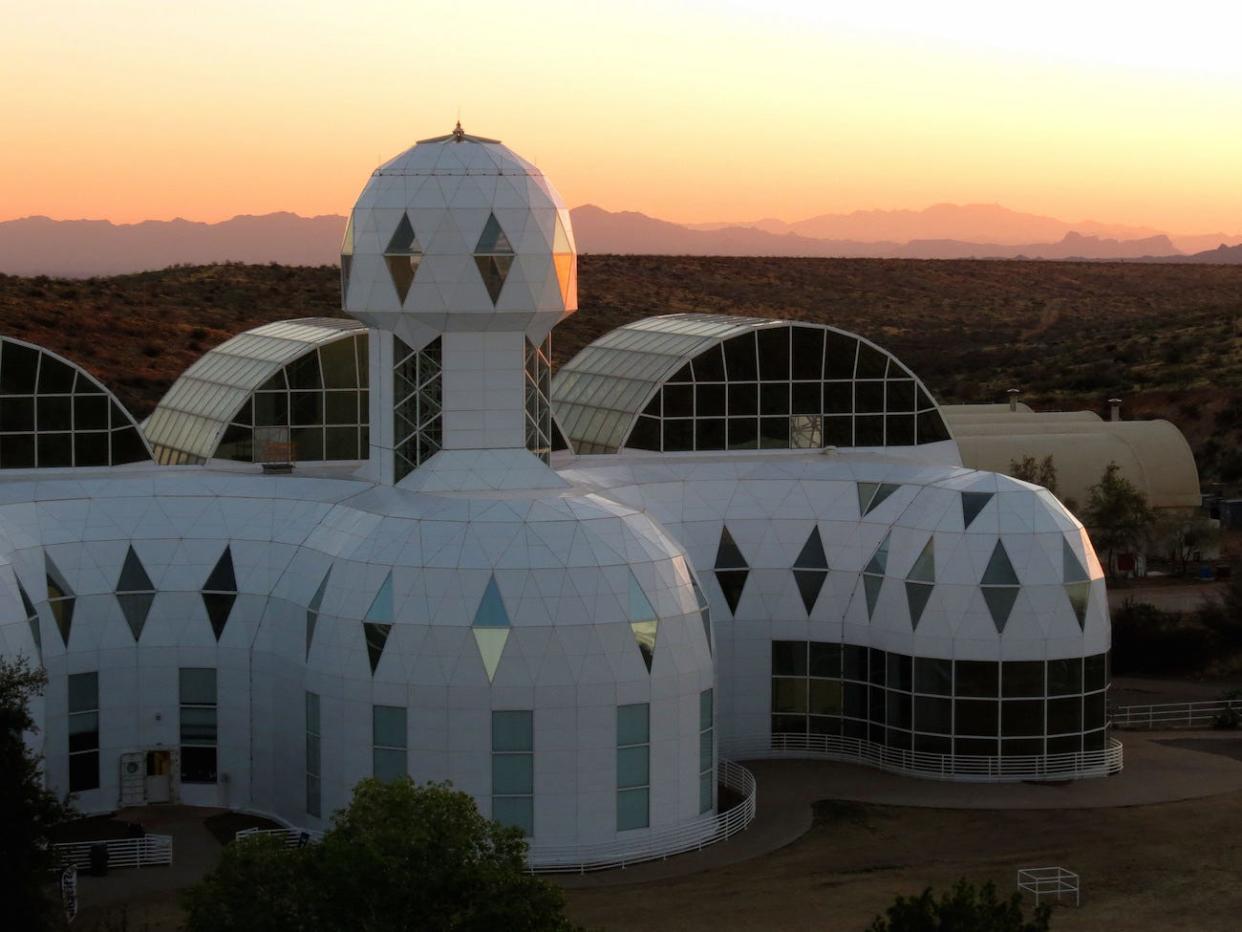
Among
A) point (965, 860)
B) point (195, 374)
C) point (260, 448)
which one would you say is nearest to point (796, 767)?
point (965, 860)

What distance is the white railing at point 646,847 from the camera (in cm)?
4528

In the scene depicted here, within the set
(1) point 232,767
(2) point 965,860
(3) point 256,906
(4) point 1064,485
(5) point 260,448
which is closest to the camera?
(3) point 256,906

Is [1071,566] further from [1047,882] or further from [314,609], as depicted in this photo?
[314,609]

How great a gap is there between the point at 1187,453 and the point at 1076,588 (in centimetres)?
4206

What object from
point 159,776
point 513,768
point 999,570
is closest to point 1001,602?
point 999,570

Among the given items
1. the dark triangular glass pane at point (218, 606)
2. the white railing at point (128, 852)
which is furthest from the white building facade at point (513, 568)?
the white railing at point (128, 852)

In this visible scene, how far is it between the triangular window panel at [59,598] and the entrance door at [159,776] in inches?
136

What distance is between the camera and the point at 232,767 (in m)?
50.4

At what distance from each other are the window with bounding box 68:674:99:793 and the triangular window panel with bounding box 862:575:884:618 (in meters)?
19.0

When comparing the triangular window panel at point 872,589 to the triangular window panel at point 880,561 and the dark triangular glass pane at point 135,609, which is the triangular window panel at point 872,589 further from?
the dark triangular glass pane at point 135,609

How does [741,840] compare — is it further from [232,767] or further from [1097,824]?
[232,767]

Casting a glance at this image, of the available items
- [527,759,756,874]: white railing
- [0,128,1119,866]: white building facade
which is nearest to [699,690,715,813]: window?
[0,128,1119,866]: white building facade

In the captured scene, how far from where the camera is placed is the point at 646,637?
152 ft

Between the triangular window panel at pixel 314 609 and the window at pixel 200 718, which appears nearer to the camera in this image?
the triangular window panel at pixel 314 609
